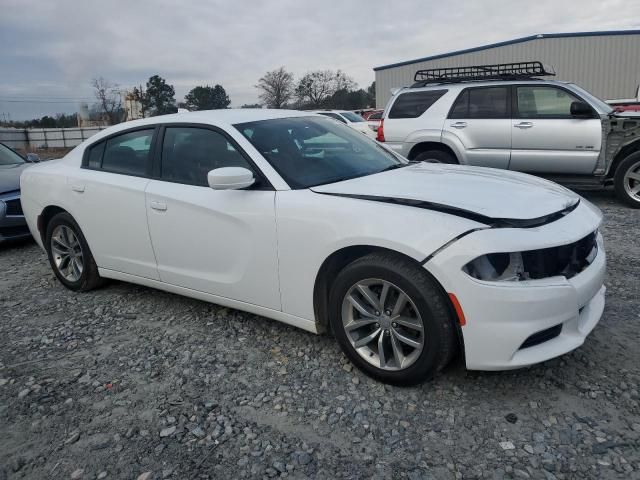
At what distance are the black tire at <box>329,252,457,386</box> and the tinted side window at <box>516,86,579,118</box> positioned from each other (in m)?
5.72

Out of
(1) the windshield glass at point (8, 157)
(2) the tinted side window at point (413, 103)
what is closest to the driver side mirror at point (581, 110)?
(2) the tinted side window at point (413, 103)

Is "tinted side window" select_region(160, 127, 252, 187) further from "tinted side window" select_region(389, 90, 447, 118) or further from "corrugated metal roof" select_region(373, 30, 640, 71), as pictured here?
"corrugated metal roof" select_region(373, 30, 640, 71)

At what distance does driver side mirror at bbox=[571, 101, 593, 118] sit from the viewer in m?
7.01

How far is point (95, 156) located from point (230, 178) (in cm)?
196

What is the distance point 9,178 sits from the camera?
6.93m

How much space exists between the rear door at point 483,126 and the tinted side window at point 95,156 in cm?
514

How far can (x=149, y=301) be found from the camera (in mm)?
4422

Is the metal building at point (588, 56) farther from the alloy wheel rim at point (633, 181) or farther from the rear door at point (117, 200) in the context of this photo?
the rear door at point (117, 200)

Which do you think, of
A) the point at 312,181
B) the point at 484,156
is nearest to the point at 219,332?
the point at 312,181

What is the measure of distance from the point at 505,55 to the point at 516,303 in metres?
32.9

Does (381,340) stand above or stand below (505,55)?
below

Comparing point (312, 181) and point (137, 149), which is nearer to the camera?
point (312, 181)

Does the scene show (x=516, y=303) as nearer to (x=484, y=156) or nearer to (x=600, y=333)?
Answer: (x=600, y=333)

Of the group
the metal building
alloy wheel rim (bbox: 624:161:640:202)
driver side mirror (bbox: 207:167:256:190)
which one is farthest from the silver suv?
the metal building
